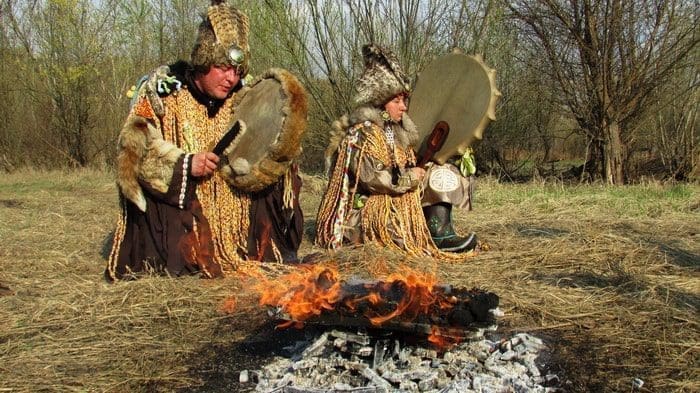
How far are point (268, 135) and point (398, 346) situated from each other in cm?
187

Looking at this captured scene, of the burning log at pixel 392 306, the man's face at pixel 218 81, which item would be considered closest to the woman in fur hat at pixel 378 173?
the man's face at pixel 218 81

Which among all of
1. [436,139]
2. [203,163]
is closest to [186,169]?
[203,163]

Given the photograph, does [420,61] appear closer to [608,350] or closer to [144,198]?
[144,198]

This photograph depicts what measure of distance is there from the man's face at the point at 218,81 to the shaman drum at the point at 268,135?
19cm

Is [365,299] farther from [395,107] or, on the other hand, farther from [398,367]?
[395,107]

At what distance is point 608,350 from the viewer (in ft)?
9.42

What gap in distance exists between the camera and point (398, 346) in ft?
8.88

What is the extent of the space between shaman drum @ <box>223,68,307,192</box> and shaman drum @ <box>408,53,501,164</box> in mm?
1196

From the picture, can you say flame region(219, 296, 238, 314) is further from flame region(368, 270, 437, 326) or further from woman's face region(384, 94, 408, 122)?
woman's face region(384, 94, 408, 122)

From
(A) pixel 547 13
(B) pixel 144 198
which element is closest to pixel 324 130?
(A) pixel 547 13

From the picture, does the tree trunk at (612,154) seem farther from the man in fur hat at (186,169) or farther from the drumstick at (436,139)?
the man in fur hat at (186,169)

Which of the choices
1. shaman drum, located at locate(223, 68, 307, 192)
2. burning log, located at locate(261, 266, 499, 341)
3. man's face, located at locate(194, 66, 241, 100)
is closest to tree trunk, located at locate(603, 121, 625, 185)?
shaman drum, located at locate(223, 68, 307, 192)

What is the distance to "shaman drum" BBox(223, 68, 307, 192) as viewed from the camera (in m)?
4.02

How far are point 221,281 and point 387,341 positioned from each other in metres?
1.71
